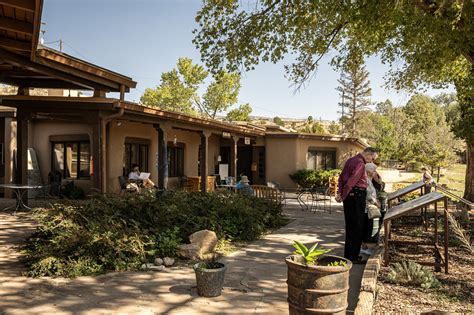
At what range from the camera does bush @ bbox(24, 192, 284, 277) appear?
5.45 metres

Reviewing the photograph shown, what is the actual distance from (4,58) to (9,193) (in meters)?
7.76

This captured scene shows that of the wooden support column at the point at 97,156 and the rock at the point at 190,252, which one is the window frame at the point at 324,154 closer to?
the wooden support column at the point at 97,156

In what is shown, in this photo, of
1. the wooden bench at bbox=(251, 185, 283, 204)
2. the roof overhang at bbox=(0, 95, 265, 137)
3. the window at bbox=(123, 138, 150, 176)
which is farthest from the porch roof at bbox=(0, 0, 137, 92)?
the wooden bench at bbox=(251, 185, 283, 204)

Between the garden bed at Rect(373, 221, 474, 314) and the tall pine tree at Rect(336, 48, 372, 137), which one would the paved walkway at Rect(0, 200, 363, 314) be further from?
the tall pine tree at Rect(336, 48, 372, 137)

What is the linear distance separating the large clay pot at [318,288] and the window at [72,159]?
A: 41.3 ft

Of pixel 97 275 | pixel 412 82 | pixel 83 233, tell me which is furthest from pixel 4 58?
pixel 412 82

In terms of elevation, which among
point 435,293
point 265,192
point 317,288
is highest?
point 265,192

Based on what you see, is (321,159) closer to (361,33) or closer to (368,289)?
(361,33)

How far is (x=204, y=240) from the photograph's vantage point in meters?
6.24

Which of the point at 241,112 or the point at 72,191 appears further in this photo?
the point at 241,112

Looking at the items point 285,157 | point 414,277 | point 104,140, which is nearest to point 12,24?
point 104,140

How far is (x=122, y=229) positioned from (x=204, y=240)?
124 centimetres

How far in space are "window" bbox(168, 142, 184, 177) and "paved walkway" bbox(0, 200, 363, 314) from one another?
10.3 meters

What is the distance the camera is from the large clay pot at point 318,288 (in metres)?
3.20
